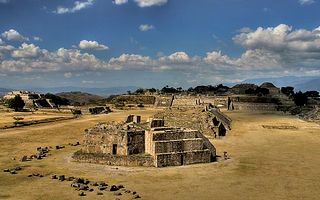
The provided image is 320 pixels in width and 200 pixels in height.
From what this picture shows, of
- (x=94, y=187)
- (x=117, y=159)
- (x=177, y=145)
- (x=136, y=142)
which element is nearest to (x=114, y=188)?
(x=94, y=187)

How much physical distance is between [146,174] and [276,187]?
28.1 ft

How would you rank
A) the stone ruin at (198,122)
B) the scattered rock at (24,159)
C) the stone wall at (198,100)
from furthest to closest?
the stone wall at (198,100) → the stone ruin at (198,122) → the scattered rock at (24,159)

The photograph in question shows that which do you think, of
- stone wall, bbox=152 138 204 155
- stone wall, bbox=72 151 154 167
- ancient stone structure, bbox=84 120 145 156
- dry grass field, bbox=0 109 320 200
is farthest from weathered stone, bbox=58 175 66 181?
stone wall, bbox=152 138 204 155

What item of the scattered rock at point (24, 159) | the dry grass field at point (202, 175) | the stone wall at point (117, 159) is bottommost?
the dry grass field at point (202, 175)

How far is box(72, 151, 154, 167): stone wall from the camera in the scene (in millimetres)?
29031

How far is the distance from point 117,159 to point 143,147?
252 centimetres

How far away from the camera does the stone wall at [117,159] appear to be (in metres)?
29.0

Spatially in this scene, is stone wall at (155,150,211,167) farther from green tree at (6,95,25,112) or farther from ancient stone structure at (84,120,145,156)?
green tree at (6,95,25,112)

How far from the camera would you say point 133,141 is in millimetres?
30438

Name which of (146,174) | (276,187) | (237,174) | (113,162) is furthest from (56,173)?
(276,187)

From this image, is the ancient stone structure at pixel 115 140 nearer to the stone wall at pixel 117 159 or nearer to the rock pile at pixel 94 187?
the stone wall at pixel 117 159

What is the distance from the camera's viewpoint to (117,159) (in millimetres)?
29438

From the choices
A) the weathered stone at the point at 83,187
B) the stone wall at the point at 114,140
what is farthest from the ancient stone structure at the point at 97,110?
the weathered stone at the point at 83,187

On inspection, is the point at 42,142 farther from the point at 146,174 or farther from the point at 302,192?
the point at 302,192
